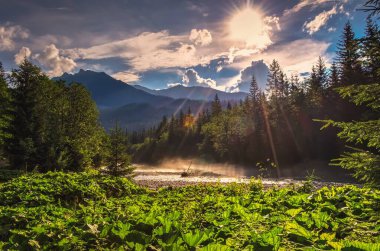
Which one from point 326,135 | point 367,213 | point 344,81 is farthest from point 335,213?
point 326,135

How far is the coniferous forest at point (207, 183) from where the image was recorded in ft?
14.6

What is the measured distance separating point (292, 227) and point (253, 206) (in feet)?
9.20

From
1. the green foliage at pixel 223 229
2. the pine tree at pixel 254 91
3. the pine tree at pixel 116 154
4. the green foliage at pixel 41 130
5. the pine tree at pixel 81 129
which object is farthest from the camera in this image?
the pine tree at pixel 254 91

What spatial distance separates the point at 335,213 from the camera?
5.61 meters

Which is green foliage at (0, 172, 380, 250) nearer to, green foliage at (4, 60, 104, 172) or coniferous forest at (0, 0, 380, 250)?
coniferous forest at (0, 0, 380, 250)

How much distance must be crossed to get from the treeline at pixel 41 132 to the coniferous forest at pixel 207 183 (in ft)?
0.42

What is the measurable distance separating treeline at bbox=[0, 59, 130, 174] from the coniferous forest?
127mm

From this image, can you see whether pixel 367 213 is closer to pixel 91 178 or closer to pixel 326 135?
pixel 91 178

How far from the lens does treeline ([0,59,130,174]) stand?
30359 mm

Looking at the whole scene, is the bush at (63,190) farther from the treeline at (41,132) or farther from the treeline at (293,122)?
the treeline at (293,122)

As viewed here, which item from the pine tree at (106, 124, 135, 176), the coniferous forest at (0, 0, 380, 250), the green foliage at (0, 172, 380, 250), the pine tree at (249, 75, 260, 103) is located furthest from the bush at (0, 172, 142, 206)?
the pine tree at (249, 75, 260, 103)

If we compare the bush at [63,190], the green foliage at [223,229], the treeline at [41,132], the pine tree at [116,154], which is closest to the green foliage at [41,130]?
the treeline at [41,132]

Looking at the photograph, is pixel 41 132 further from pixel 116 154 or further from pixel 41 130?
pixel 116 154

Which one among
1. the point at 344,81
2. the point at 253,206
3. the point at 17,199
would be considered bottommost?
the point at 17,199
